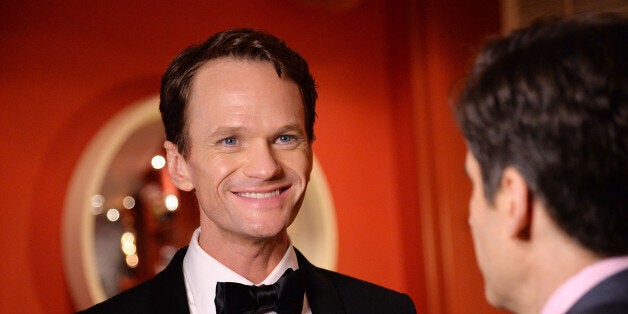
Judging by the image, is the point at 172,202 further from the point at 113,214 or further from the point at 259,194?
the point at 259,194

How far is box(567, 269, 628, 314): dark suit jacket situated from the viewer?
2.92 feet

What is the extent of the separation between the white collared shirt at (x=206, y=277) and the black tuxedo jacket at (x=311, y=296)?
37mm

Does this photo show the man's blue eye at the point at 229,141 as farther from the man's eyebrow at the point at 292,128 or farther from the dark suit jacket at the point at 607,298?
the dark suit jacket at the point at 607,298

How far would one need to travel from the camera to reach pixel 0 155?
2426 millimetres

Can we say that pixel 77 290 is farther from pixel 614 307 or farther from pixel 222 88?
pixel 614 307

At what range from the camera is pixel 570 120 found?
3.10 feet

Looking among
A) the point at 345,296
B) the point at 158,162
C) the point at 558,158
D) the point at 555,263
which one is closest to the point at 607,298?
the point at 555,263

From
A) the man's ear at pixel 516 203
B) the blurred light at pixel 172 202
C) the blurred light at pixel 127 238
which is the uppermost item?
the man's ear at pixel 516 203

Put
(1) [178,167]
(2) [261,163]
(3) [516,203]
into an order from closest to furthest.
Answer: (3) [516,203] → (2) [261,163] → (1) [178,167]

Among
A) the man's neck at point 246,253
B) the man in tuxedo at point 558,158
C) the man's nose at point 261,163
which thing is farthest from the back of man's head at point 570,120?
the man's neck at point 246,253

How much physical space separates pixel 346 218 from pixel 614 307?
258 cm

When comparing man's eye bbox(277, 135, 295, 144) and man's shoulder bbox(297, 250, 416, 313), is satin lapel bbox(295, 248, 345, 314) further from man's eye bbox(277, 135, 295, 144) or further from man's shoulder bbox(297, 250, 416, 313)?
man's eye bbox(277, 135, 295, 144)

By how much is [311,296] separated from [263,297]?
18 centimetres

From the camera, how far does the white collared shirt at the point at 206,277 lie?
70.2 inches
